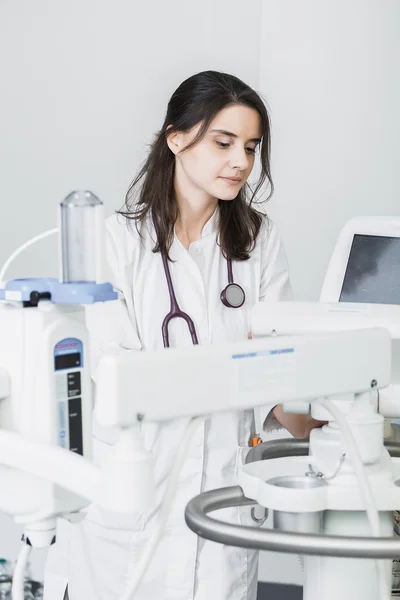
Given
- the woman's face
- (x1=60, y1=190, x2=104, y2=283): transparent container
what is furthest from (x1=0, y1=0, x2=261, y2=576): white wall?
(x1=60, y1=190, x2=104, y2=283): transparent container

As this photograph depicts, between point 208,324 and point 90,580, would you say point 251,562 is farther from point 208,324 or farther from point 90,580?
point 208,324

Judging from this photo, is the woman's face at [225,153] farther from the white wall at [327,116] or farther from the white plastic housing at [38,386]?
the white wall at [327,116]

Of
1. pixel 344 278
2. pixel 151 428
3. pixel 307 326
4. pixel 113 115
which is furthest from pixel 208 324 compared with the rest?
pixel 113 115

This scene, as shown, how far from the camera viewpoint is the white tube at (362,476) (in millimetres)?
1050

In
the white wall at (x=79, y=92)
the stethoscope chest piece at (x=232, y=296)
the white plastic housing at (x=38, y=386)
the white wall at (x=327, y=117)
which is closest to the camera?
the white plastic housing at (x=38, y=386)

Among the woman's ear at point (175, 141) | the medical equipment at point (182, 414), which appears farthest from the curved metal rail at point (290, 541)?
the woman's ear at point (175, 141)

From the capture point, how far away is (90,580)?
1.91m

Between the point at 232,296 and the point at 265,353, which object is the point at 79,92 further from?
the point at 265,353

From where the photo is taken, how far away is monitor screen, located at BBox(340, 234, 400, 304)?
160cm

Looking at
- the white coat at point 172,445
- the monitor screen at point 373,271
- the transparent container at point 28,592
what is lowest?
the transparent container at point 28,592

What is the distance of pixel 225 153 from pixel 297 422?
0.60 meters

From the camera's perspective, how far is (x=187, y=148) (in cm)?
194

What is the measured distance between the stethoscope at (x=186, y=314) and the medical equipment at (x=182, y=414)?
0.67 m

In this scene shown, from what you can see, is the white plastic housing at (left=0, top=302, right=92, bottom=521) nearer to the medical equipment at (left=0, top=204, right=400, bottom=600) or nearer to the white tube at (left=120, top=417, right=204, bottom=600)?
the medical equipment at (left=0, top=204, right=400, bottom=600)
